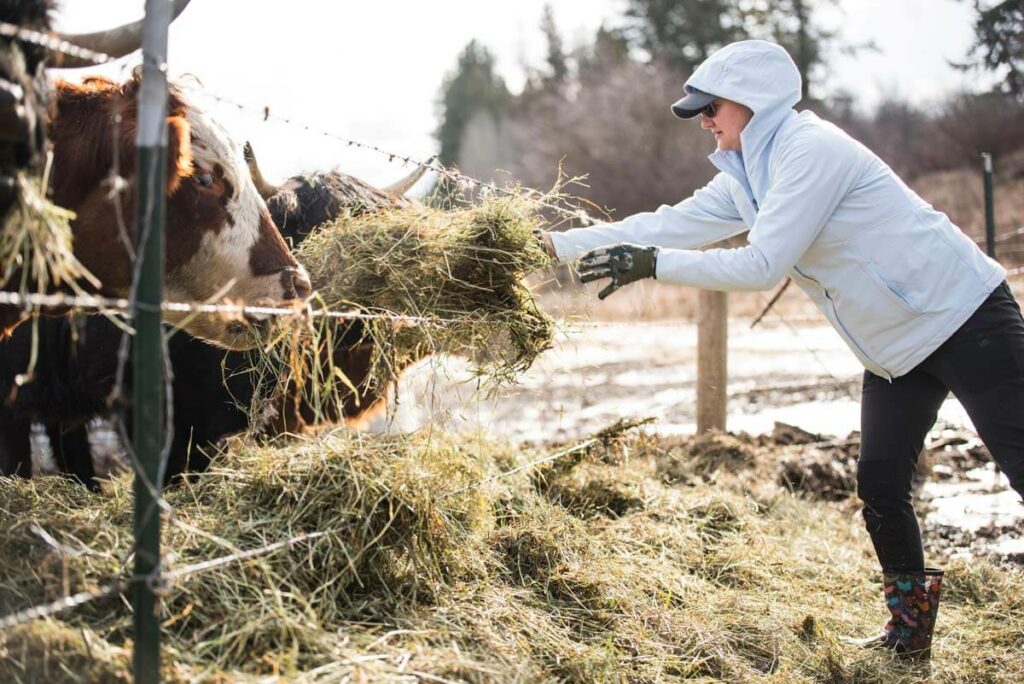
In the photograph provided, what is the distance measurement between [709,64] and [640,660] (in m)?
2.25

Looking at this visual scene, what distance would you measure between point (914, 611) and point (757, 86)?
2151 mm

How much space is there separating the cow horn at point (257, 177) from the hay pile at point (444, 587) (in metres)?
2.00

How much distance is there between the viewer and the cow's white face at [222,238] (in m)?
3.82

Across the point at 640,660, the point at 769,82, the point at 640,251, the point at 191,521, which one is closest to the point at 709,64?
the point at 769,82

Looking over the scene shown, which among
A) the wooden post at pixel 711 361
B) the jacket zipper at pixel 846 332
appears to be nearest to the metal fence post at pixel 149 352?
the jacket zipper at pixel 846 332

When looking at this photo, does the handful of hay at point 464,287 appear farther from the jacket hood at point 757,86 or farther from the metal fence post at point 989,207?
the metal fence post at point 989,207

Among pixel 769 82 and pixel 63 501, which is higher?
pixel 769 82

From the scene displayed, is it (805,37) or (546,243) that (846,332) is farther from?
(805,37)

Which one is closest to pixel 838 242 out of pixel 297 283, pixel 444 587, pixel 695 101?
pixel 695 101

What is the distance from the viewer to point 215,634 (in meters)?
2.72

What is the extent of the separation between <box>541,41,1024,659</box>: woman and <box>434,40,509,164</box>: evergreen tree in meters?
55.8

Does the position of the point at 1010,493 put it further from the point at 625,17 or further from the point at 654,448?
the point at 625,17

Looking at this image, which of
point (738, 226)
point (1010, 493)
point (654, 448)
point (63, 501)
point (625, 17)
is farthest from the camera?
point (625, 17)

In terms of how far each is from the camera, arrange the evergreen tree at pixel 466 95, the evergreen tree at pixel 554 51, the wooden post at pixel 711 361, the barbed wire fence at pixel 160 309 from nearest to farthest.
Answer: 1. the barbed wire fence at pixel 160 309
2. the wooden post at pixel 711 361
3. the evergreen tree at pixel 554 51
4. the evergreen tree at pixel 466 95
